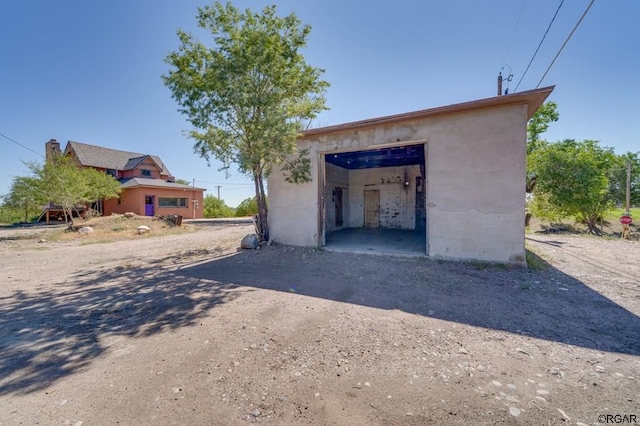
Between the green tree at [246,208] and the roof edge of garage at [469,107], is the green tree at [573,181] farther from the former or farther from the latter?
the green tree at [246,208]

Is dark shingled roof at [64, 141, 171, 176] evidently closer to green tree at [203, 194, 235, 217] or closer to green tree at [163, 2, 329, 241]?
green tree at [203, 194, 235, 217]

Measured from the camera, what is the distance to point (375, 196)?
529 inches

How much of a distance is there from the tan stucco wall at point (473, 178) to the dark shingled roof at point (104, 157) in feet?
86.9

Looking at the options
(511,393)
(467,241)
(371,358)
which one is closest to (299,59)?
(467,241)

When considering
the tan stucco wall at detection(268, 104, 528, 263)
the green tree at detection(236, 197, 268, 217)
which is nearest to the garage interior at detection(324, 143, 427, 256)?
the tan stucco wall at detection(268, 104, 528, 263)

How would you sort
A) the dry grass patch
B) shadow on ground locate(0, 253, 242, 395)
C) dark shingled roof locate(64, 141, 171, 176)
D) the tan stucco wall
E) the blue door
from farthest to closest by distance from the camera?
dark shingled roof locate(64, 141, 171, 176)
the blue door
the dry grass patch
the tan stucco wall
shadow on ground locate(0, 253, 242, 395)

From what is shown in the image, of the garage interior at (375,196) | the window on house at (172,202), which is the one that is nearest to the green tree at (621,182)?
the garage interior at (375,196)

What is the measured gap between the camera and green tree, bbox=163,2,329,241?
6.67 metres

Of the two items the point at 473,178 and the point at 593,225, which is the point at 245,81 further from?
the point at 593,225

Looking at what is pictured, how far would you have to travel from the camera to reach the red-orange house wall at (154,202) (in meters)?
20.1

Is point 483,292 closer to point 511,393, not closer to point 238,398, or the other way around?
point 511,393

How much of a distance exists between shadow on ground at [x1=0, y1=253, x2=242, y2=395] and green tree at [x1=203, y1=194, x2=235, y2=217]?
22.7 meters

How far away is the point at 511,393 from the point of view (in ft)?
6.46

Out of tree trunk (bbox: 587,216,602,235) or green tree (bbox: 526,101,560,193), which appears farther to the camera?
green tree (bbox: 526,101,560,193)
